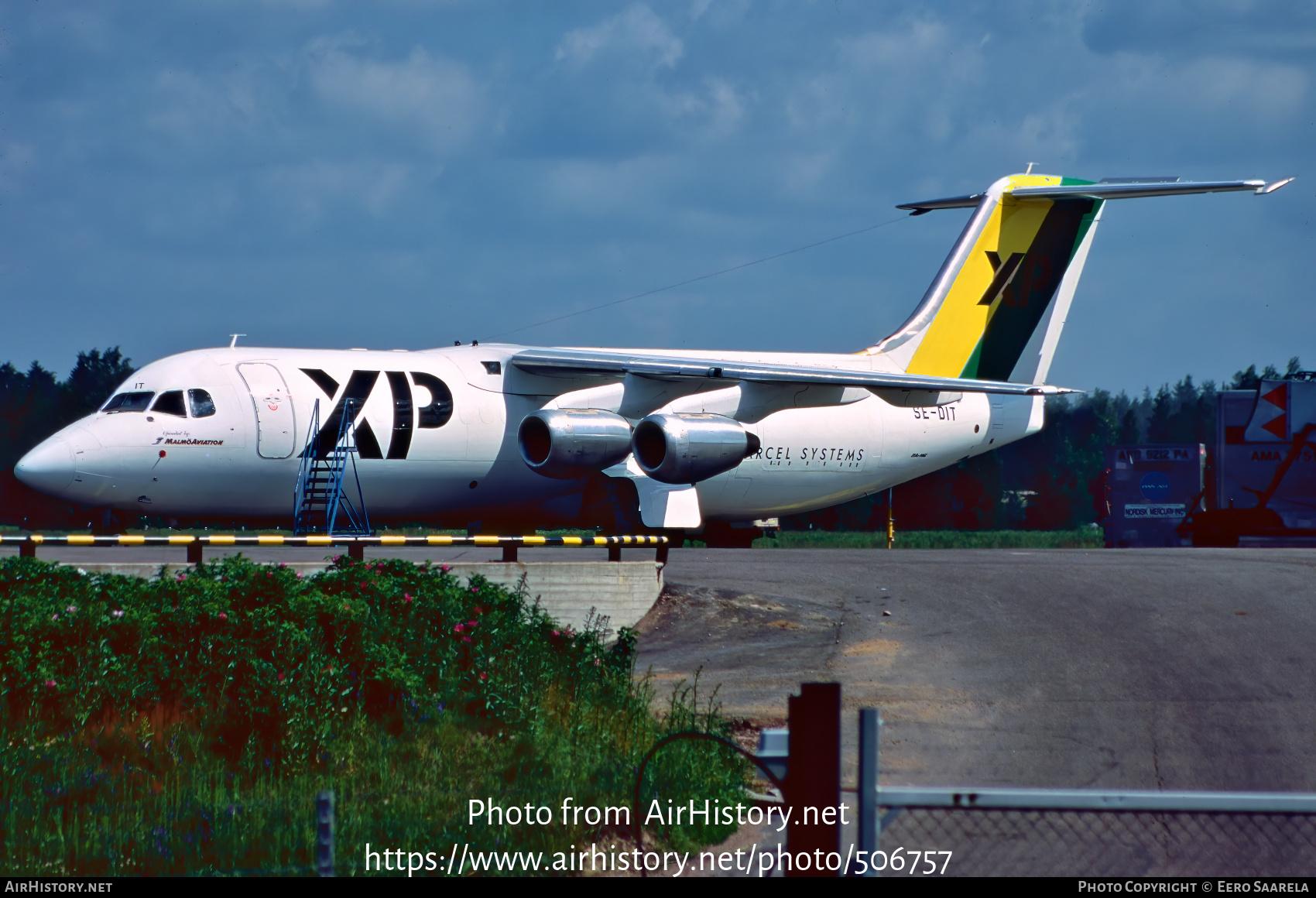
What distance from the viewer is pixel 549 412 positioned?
69.7ft

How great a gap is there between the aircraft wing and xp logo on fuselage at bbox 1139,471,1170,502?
43.5 ft

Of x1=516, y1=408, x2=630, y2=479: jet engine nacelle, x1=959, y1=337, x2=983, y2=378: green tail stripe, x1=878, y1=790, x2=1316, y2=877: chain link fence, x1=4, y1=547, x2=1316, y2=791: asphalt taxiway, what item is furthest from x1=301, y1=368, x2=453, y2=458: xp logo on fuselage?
x1=878, y1=790, x2=1316, y2=877: chain link fence

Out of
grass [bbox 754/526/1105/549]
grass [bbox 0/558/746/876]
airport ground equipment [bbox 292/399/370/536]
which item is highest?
airport ground equipment [bbox 292/399/370/536]

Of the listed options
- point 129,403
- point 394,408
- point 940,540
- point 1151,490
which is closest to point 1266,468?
point 1151,490

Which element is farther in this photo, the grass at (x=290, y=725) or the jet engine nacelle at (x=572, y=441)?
the jet engine nacelle at (x=572, y=441)

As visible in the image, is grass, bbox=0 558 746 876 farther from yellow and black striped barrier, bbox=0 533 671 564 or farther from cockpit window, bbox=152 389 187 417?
cockpit window, bbox=152 389 187 417

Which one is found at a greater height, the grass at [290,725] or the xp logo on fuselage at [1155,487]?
the xp logo on fuselage at [1155,487]

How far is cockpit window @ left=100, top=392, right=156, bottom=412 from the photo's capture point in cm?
1947

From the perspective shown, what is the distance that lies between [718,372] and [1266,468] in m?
13.8

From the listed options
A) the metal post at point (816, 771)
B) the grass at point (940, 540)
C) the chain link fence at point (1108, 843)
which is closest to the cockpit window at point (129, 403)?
the chain link fence at point (1108, 843)

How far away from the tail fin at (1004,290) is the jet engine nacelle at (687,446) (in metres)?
6.35

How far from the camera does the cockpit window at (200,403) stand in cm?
1947

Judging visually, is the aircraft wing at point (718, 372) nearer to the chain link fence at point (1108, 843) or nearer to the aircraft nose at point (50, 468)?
the aircraft nose at point (50, 468)
